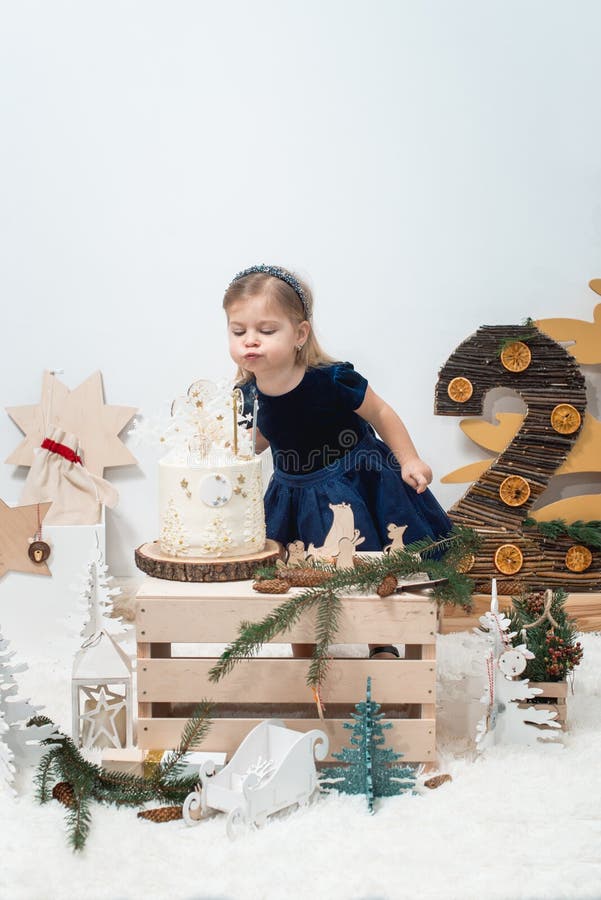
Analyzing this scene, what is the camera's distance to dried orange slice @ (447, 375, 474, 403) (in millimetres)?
2375

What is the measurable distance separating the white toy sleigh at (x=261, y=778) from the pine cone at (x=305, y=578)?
0.73 ft

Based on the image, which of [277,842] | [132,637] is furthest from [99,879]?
[132,637]

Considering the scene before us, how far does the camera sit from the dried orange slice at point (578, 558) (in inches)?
94.5

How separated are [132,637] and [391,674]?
3.38 feet

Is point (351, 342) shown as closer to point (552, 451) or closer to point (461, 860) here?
point (552, 451)

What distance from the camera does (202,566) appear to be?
151 cm

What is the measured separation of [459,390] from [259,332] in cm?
73

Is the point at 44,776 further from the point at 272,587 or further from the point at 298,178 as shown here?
the point at 298,178

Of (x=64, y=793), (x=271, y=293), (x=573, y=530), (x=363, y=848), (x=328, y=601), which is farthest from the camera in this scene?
(x=573, y=530)

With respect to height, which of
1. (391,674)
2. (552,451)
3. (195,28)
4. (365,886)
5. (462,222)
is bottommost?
(365,886)

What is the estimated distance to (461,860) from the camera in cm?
122

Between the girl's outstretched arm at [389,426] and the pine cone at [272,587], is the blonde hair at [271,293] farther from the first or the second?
the pine cone at [272,587]

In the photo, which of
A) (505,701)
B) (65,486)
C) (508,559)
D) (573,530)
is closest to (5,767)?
(505,701)

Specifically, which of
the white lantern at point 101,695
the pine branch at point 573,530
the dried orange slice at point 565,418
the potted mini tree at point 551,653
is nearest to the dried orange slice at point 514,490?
the pine branch at point 573,530
